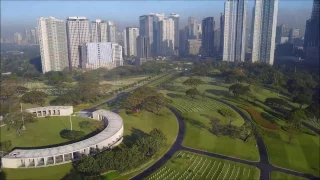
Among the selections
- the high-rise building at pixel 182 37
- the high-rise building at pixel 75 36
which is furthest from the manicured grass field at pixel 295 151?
the high-rise building at pixel 182 37

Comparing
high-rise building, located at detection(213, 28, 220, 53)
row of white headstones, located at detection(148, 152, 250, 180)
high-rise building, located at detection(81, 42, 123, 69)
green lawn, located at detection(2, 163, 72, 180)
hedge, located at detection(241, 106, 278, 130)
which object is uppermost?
high-rise building, located at detection(213, 28, 220, 53)

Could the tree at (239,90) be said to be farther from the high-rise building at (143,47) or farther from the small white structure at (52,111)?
the high-rise building at (143,47)

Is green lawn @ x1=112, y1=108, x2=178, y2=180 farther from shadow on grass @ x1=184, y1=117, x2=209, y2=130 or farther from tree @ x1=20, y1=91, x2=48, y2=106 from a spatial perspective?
Answer: tree @ x1=20, y1=91, x2=48, y2=106

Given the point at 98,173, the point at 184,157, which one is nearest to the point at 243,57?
the point at 184,157

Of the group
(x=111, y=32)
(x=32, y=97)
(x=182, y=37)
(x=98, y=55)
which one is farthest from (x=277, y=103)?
(x=182, y=37)

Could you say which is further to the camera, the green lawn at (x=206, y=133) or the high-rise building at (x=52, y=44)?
the high-rise building at (x=52, y=44)

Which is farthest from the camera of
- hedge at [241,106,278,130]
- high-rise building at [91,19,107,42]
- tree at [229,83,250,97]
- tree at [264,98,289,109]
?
high-rise building at [91,19,107,42]

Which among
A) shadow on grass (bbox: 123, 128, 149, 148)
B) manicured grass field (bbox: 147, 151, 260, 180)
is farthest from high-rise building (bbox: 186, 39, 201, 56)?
manicured grass field (bbox: 147, 151, 260, 180)

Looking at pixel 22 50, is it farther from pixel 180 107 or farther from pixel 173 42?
pixel 180 107
